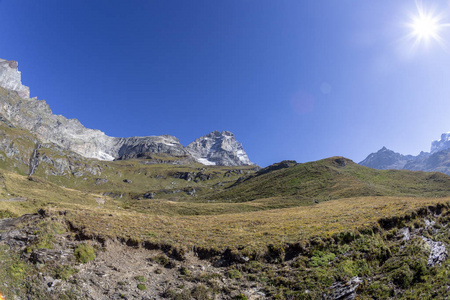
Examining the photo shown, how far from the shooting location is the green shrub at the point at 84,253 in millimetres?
14225

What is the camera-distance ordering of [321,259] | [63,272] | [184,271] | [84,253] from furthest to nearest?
[321,259], [184,271], [84,253], [63,272]

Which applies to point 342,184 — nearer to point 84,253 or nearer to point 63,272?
point 84,253

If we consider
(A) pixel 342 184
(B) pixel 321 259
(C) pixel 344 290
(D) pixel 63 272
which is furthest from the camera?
(A) pixel 342 184

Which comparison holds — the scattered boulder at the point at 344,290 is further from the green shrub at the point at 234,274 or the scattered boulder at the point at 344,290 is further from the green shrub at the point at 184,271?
the green shrub at the point at 184,271

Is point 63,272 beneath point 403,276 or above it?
beneath

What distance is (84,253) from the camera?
576 inches

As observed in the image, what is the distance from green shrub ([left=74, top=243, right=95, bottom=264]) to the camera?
1423 cm

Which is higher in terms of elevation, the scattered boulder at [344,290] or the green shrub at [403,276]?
the green shrub at [403,276]

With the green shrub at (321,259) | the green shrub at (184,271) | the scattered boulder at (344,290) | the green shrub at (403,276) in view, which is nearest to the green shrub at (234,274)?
the green shrub at (184,271)

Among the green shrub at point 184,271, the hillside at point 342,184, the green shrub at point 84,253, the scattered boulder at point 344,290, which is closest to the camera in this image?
the scattered boulder at point 344,290

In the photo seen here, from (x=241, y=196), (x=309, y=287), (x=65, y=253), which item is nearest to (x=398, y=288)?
(x=309, y=287)

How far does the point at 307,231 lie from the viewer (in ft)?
67.9

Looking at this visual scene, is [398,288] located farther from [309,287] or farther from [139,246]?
[139,246]

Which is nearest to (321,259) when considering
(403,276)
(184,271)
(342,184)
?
(403,276)
